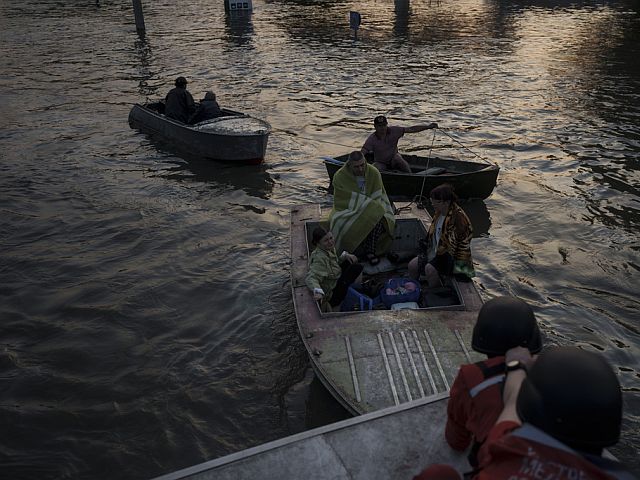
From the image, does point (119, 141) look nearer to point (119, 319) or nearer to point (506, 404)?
point (119, 319)

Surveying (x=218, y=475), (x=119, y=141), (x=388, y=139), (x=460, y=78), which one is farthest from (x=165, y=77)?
(x=218, y=475)

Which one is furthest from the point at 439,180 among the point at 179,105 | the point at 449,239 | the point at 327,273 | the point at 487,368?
the point at 487,368

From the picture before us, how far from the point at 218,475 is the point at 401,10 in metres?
39.6

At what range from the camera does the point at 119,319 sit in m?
8.05

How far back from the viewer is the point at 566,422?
7.11 ft

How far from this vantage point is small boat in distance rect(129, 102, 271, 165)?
12766 mm

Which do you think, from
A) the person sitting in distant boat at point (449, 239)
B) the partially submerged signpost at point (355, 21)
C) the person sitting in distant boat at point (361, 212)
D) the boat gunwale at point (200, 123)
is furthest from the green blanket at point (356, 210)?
the partially submerged signpost at point (355, 21)

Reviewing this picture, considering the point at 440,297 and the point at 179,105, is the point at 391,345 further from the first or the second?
the point at 179,105

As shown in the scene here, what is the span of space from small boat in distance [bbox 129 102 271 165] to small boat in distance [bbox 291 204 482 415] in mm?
6613

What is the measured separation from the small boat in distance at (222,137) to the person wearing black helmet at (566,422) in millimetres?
11003

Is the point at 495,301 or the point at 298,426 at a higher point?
the point at 495,301

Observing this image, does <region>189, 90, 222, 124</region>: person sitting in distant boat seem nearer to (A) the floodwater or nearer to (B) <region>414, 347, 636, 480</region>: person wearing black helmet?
(A) the floodwater

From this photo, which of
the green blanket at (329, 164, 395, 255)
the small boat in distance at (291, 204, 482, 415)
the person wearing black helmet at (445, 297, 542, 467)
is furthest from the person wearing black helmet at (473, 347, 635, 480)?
the green blanket at (329, 164, 395, 255)

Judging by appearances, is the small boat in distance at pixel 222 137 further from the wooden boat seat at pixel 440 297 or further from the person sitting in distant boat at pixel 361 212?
the wooden boat seat at pixel 440 297
